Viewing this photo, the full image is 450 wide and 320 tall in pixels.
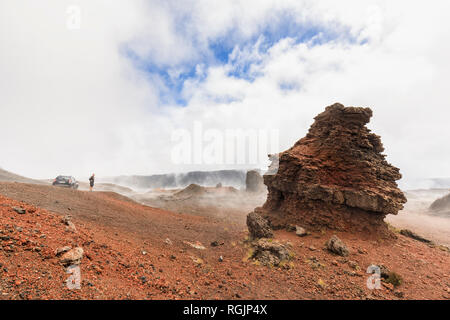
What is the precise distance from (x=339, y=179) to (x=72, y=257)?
11.1 metres

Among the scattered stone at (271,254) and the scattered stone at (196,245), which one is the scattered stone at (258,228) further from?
the scattered stone at (196,245)

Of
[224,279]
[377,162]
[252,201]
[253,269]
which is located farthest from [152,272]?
[252,201]

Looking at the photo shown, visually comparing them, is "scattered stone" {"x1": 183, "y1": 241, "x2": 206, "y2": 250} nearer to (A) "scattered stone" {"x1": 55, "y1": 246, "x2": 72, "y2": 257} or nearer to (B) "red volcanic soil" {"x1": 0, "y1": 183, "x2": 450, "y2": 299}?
(B) "red volcanic soil" {"x1": 0, "y1": 183, "x2": 450, "y2": 299}

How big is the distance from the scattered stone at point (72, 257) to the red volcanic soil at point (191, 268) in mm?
147

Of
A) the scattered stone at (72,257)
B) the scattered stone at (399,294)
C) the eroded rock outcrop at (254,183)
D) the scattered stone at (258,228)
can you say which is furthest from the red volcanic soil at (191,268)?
the eroded rock outcrop at (254,183)

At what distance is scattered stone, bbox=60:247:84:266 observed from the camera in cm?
427

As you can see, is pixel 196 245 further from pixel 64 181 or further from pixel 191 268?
pixel 64 181

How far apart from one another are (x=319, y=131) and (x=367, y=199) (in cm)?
448

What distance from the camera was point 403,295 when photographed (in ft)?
17.3

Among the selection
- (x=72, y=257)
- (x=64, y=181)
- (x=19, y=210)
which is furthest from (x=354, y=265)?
(x=64, y=181)

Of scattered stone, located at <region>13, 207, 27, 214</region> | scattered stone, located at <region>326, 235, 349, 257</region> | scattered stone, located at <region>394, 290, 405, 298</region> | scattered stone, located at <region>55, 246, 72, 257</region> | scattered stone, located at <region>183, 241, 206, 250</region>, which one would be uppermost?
scattered stone, located at <region>13, 207, 27, 214</region>

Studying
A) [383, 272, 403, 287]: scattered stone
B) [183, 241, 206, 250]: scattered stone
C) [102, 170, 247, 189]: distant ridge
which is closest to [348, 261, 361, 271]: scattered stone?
[383, 272, 403, 287]: scattered stone

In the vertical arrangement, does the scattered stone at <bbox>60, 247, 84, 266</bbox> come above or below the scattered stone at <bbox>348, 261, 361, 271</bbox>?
above

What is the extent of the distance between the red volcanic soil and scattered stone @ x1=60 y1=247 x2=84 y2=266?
0.15 m
